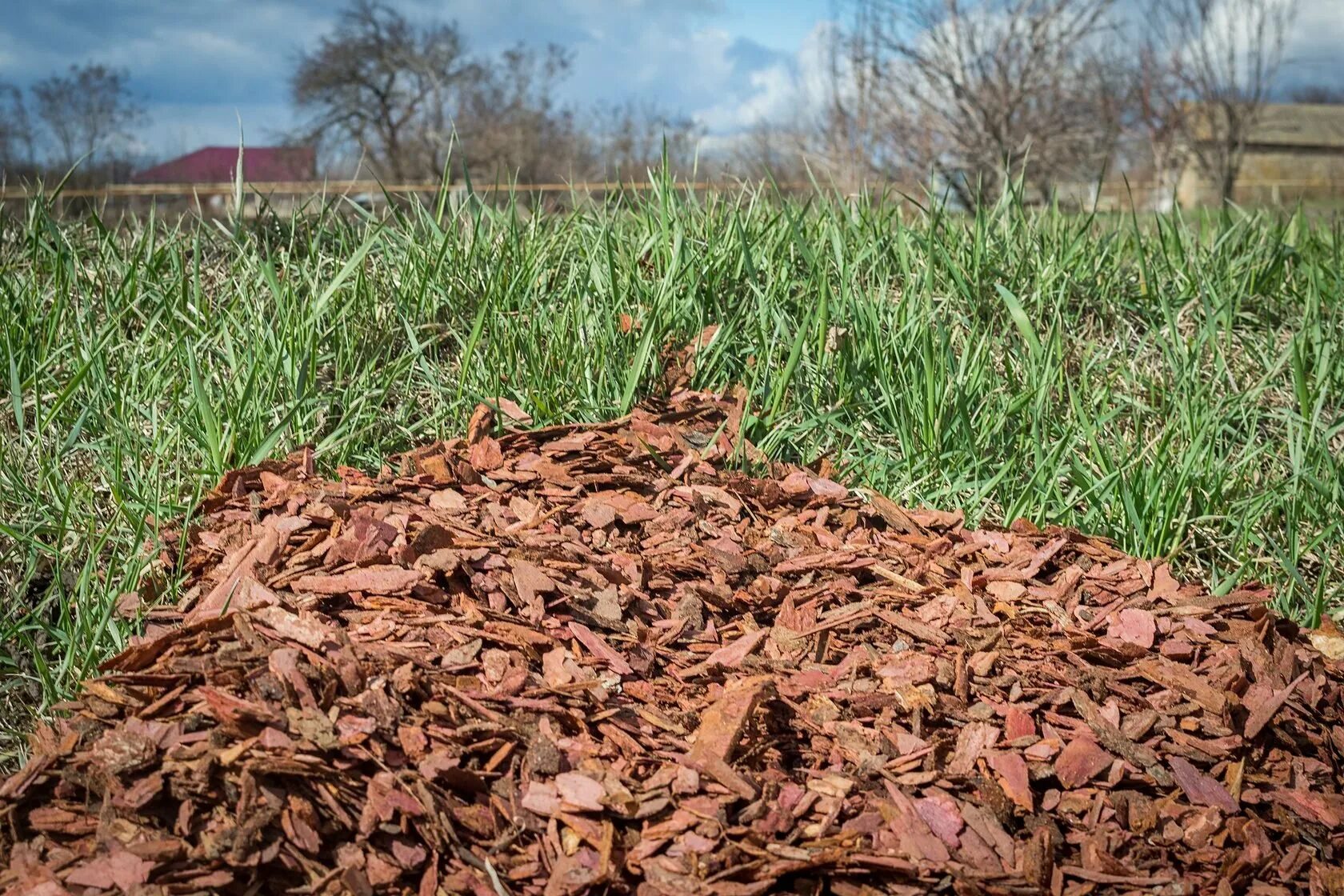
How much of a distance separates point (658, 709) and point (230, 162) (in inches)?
1406

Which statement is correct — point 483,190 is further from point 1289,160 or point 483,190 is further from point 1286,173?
point 1289,160

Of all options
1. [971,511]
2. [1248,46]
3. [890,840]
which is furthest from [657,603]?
[1248,46]

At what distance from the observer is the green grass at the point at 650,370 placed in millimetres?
2967

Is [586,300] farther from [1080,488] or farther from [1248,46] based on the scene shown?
[1248,46]

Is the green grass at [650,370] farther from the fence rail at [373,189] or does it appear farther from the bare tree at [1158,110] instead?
the bare tree at [1158,110]

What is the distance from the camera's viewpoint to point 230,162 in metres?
33.6

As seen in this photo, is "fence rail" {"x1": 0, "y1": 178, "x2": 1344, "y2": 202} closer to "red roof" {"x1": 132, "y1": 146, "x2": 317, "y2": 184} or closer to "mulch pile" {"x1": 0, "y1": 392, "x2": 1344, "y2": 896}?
"mulch pile" {"x1": 0, "y1": 392, "x2": 1344, "y2": 896}

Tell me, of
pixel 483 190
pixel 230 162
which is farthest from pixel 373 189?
pixel 230 162

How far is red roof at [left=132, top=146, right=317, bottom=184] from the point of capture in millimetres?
33175

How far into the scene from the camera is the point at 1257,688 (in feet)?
8.26

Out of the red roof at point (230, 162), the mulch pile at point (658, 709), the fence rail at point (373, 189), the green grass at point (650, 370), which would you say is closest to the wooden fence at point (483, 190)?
the fence rail at point (373, 189)

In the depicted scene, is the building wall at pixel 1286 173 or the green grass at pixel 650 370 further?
the building wall at pixel 1286 173

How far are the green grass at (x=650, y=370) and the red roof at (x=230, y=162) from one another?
95.6 feet

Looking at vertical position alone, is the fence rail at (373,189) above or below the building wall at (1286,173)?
below
